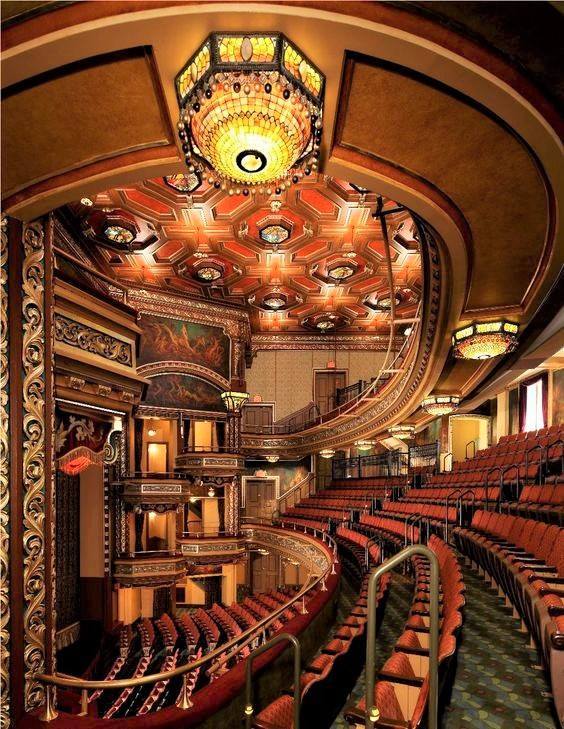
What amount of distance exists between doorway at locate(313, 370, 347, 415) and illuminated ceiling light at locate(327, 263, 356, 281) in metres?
5.61

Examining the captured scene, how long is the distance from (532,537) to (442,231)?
2.78 m

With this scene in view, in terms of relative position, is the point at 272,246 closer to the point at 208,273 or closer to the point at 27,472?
the point at 208,273

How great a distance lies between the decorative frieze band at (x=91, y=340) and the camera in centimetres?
320

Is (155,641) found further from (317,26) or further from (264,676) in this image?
(317,26)

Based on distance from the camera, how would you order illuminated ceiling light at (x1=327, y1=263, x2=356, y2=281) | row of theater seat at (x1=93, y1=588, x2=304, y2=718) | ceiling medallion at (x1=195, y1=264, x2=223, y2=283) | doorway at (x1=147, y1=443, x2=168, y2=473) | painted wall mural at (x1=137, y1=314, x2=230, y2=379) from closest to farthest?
row of theater seat at (x1=93, y1=588, x2=304, y2=718), illuminated ceiling light at (x1=327, y1=263, x2=356, y2=281), ceiling medallion at (x1=195, y1=264, x2=223, y2=283), painted wall mural at (x1=137, y1=314, x2=230, y2=379), doorway at (x1=147, y1=443, x2=168, y2=473)

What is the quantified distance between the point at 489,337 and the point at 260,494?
44.4 feet

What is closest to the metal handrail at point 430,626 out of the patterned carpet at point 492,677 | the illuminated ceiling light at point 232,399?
the patterned carpet at point 492,677

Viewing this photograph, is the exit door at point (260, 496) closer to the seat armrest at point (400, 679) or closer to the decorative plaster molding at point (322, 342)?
the decorative plaster molding at point (322, 342)

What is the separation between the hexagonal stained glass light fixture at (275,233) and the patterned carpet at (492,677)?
7284 mm

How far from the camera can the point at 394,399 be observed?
10.1 meters

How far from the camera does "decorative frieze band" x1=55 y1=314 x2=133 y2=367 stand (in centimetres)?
320

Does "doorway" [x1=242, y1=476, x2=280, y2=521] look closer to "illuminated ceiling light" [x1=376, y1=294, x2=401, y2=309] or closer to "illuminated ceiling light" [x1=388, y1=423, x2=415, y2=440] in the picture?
"illuminated ceiling light" [x1=388, y1=423, x2=415, y2=440]

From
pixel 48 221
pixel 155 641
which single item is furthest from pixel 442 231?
pixel 155 641

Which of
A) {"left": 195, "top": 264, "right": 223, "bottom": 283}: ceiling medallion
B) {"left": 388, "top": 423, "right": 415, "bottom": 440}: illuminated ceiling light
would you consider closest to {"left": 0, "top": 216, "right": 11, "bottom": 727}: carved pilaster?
{"left": 195, "top": 264, "right": 223, "bottom": 283}: ceiling medallion
